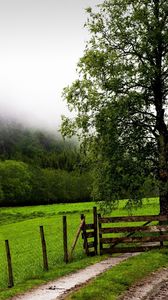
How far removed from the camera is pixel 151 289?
18531mm

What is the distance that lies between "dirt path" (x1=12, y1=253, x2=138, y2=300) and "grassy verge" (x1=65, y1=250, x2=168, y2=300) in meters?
0.62

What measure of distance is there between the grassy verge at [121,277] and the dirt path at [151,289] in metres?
0.36

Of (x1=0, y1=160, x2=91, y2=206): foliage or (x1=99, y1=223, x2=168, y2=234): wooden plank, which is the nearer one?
(x1=99, y1=223, x2=168, y2=234): wooden plank

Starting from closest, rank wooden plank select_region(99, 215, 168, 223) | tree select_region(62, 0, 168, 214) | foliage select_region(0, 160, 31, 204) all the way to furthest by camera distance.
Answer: wooden plank select_region(99, 215, 168, 223), tree select_region(62, 0, 168, 214), foliage select_region(0, 160, 31, 204)

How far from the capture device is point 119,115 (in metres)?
34.2

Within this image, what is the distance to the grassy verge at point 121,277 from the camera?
17.6 metres

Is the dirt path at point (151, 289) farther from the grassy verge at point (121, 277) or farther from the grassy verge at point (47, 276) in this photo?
the grassy verge at point (47, 276)

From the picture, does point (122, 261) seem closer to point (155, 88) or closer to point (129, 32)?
point (155, 88)

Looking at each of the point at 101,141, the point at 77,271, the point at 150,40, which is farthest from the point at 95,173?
the point at 77,271

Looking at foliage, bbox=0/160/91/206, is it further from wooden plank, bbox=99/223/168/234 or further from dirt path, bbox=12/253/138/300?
dirt path, bbox=12/253/138/300

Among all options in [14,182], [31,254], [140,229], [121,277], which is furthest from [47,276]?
[14,182]

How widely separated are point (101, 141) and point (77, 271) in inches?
576

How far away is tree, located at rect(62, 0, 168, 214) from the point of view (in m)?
35.1

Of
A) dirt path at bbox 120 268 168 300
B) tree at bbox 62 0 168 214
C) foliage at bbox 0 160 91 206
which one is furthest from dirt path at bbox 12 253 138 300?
foliage at bbox 0 160 91 206
